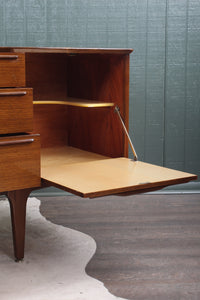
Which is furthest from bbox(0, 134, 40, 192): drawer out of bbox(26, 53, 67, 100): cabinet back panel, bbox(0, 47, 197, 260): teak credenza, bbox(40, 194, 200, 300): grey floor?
bbox(26, 53, 67, 100): cabinet back panel

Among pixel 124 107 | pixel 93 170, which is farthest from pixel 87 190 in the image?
pixel 124 107

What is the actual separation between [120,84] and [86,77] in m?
0.35

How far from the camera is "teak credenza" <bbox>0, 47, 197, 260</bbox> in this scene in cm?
224

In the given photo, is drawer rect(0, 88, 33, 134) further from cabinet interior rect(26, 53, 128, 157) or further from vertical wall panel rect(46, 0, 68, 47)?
vertical wall panel rect(46, 0, 68, 47)

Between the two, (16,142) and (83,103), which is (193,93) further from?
(16,142)

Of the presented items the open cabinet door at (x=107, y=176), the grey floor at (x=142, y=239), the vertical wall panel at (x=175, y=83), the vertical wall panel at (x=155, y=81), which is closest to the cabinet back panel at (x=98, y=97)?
the open cabinet door at (x=107, y=176)

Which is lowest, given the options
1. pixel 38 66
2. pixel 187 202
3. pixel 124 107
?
pixel 187 202

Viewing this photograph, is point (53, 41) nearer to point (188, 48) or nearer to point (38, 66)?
point (38, 66)

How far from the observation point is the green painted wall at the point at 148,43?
142 inches

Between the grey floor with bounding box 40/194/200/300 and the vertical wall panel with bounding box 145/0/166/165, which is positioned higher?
the vertical wall panel with bounding box 145/0/166/165

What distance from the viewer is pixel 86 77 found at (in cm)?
295

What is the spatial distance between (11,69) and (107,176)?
64 cm

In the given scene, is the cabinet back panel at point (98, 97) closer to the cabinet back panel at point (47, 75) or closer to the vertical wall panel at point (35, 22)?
the cabinet back panel at point (47, 75)

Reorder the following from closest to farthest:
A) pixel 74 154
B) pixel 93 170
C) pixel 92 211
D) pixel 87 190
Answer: pixel 87 190
pixel 93 170
pixel 74 154
pixel 92 211
